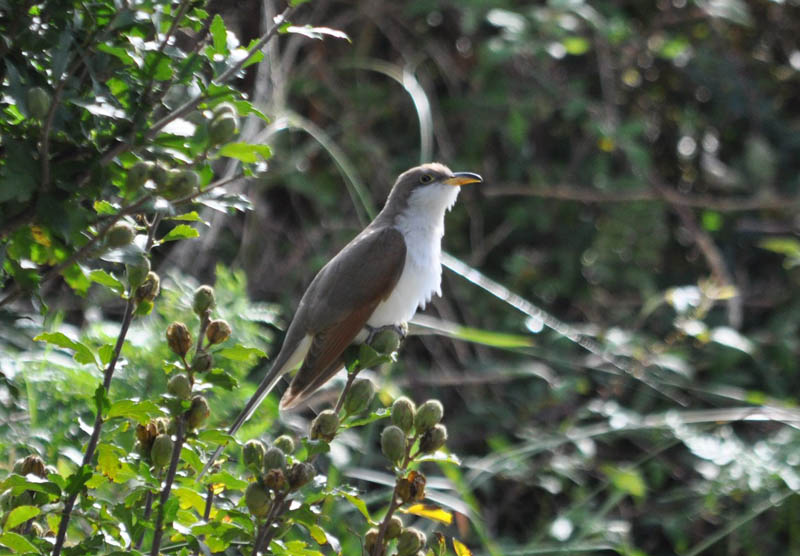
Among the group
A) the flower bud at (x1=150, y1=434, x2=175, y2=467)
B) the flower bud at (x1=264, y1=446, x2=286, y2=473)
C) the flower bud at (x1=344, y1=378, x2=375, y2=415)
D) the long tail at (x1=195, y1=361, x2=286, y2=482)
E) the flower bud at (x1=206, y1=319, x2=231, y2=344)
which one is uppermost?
the flower bud at (x1=206, y1=319, x2=231, y2=344)

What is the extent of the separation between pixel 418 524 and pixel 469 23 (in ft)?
8.24

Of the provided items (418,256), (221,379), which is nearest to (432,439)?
(221,379)

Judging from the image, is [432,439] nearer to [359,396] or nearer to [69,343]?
[359,396]

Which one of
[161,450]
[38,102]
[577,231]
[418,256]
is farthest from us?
A: [577,231]

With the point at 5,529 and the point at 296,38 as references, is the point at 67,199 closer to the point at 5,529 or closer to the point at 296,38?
the point at 5,529

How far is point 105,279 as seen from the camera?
1.78 metres

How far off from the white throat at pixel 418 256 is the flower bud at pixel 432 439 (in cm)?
139

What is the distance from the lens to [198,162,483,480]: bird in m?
3.02

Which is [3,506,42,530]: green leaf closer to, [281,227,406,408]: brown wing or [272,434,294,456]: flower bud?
[272,434,294,456]: flower bud

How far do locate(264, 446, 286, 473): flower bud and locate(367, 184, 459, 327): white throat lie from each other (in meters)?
1.55

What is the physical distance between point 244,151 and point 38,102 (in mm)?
334

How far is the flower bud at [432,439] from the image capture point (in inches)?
74.1

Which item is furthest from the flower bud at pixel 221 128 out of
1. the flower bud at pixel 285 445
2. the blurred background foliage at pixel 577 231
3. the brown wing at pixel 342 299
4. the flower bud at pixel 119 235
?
the blurred background foliage at pixel 577 231

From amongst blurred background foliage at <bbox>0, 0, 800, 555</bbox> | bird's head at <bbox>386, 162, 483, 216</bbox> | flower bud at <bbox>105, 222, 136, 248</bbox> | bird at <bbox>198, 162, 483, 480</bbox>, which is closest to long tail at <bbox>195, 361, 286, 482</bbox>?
bird at <bbox>198, 162, 483, 480</bbox>
